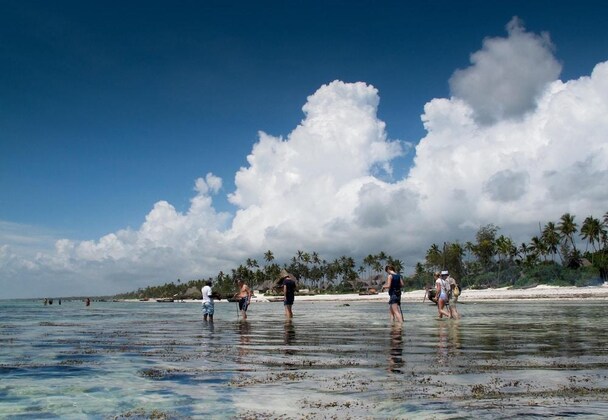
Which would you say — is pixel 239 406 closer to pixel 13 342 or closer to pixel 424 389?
pixel 424 389

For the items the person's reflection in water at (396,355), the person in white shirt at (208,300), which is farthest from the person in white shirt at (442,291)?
the person in white shirt at (208,300)

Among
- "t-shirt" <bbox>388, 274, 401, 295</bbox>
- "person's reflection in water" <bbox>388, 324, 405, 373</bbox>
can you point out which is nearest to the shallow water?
"person's reflection in water" <bbox>388, 324, 405, 373</bbox>

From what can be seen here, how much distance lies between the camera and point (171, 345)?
14492 millimetres

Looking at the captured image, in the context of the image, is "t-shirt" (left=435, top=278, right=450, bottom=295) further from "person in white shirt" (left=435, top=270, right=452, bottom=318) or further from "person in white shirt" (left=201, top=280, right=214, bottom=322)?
"person in white shirt" (left=201, top=280, right=214, bottom=322)

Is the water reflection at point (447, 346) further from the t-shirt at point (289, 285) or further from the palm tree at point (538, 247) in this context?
the palm tree at point (538, 247)

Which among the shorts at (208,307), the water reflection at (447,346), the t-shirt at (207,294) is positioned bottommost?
the water reflection at (447,346)

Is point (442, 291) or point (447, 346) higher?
point (442, 291)

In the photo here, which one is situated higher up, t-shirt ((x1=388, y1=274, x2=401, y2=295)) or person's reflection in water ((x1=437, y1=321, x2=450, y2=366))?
t-shirt ((x1=388, y1=274, x2=401, y2=295))

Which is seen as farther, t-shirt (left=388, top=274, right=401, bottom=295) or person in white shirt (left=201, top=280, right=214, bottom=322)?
person in white shirt (left=201, top=280, right=214, bottom=322)

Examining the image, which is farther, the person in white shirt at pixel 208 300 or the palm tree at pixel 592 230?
the palm tree at pixel 592 230

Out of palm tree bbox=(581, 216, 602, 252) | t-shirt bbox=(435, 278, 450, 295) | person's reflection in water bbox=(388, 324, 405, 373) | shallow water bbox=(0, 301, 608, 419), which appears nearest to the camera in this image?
shallow water bbox=(0, 301, 608, 419)

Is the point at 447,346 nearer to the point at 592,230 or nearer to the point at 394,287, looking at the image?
the point at 394,287

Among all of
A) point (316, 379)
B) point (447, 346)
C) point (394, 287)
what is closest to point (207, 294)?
point (394, 287)

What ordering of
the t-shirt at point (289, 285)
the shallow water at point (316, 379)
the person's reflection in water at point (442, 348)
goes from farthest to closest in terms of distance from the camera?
the t-shirt at point (289, 285) < the person's reflection in water at point (442, 348) < the shallow water at point (316, 379)
